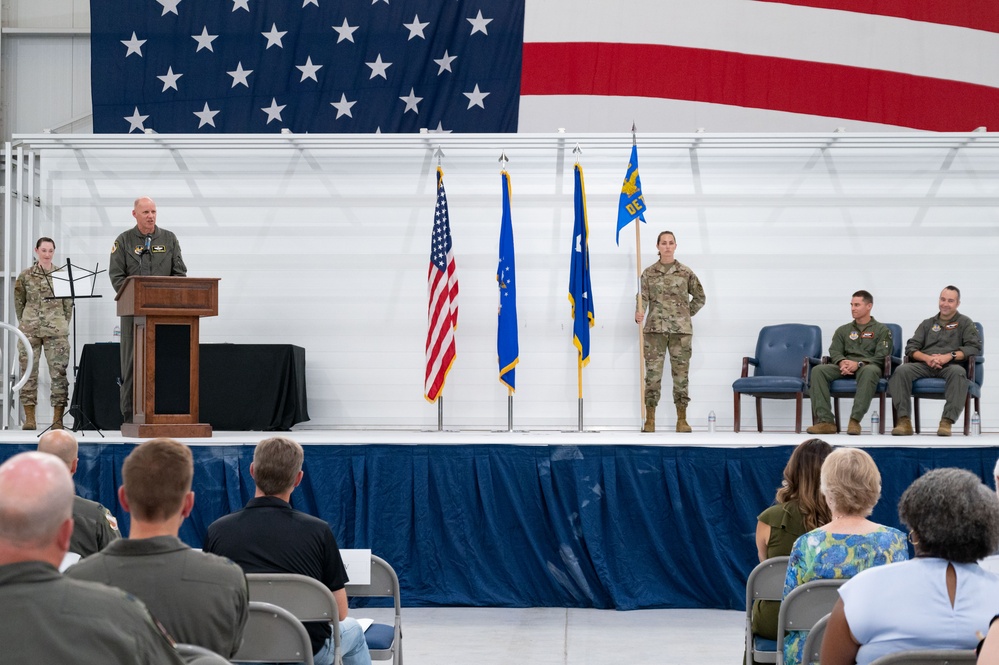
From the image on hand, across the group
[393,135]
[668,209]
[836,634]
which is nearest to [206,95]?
[393,135]

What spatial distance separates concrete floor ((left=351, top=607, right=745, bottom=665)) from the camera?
5113 millimetres

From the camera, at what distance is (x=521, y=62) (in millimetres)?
9602

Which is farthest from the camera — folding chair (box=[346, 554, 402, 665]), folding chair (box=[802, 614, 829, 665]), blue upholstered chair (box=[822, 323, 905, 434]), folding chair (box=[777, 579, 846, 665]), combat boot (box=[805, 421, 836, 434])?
blue upholstered chair (box=[822, 323, 905, 434])

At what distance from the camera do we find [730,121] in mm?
9727

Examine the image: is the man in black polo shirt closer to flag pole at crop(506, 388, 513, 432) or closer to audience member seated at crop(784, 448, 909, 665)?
audience member seated at crop(784, 448, 909, 665)

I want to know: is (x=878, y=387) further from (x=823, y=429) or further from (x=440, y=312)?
(x=440, y=312)

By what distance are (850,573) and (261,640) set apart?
5.53 feet

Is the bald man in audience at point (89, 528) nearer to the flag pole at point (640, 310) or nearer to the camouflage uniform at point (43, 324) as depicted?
the flag pole at point (640, 310)

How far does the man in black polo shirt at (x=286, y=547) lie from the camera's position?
10.3ft

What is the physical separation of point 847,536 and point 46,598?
226cm

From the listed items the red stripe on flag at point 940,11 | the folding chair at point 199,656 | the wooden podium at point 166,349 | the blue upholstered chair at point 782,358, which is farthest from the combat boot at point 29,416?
the red stripe on flag at point 940,11

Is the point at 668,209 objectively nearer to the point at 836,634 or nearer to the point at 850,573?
the point at 850,573

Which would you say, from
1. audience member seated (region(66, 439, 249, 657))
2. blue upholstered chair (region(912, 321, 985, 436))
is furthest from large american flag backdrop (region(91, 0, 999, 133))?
audience member seated (region(66, 439, 249, 657))

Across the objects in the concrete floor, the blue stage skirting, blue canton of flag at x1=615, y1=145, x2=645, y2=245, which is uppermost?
blue canton of flag at x1=615, y1=145, x2=645, y2=245
